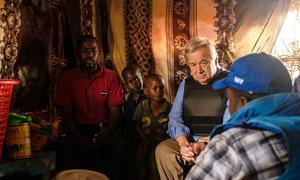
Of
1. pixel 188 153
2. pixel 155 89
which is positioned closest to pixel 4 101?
pixel 188 153

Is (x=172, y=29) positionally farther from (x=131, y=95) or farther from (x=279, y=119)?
(x=279, y=119)

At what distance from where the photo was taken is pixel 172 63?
182 inches

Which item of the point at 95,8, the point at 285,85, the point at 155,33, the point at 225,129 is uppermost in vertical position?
the point at 95,8

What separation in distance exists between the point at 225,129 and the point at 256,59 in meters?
0.33

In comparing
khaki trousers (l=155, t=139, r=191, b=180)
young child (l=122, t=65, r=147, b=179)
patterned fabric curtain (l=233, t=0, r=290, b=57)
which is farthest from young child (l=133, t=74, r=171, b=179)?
patterned fabric curtain (l=233, t=0, r=290, b=57)

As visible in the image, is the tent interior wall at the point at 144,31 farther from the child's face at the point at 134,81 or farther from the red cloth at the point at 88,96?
the child's face at the point at 134,81

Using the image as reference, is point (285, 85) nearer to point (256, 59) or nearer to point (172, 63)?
point (256, 59)

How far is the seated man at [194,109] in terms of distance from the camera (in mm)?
3221

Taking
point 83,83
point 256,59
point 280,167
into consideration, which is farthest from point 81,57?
point 280,167

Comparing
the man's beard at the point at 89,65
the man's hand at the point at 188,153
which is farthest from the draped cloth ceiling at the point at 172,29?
the man's hand at the point at 188,153

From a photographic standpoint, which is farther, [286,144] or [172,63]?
[172,63]

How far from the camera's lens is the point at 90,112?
3939 mm

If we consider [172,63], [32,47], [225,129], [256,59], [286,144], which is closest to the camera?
[286,144]

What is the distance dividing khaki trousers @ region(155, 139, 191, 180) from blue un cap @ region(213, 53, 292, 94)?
5.71 ft
